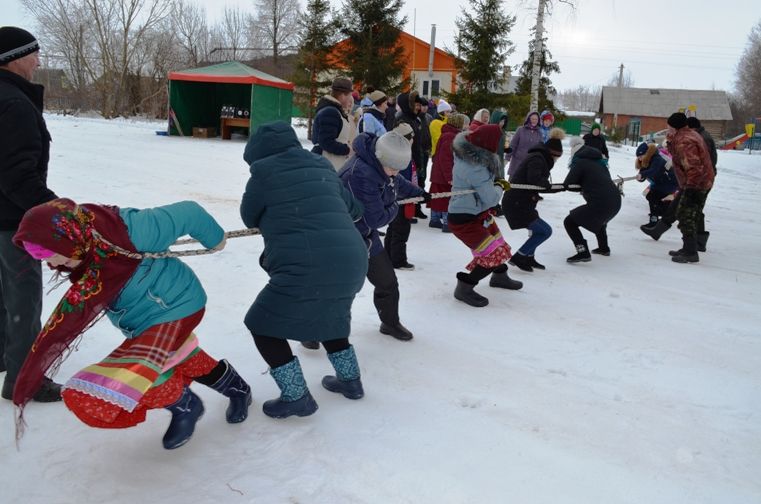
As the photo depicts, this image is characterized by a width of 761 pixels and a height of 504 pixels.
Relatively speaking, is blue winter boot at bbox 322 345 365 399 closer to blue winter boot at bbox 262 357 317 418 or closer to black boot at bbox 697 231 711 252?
blue winter boot at bbox 262 357 317 418

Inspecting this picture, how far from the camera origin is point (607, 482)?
9.00 ft

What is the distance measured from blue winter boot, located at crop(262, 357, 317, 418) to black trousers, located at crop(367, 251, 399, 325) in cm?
122

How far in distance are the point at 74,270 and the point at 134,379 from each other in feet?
1.65

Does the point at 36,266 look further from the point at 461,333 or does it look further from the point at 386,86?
the point at 386,86

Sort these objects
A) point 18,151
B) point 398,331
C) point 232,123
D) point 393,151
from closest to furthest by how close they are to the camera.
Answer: point 18,151 < point 393,151 < point 398,331 < point 232,123

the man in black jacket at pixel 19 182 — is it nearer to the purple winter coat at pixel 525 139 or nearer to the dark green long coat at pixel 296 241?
the dark green long coat at pixel 296 241

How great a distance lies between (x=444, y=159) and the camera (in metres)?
7.77

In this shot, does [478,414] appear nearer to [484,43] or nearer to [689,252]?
[689,252]

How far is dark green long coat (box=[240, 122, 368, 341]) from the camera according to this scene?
293cm

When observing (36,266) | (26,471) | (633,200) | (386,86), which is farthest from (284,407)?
(386,86)

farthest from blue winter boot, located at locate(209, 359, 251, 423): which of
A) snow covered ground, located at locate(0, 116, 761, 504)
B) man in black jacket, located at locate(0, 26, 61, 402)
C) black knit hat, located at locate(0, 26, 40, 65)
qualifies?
black knit hat, located at locate(0, 26, 40, 65)

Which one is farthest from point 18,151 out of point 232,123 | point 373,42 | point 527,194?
point 373,42

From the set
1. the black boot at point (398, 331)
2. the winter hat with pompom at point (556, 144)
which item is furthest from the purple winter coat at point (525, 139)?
the black boot at point (398, 331)

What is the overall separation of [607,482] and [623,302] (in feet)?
10.1
